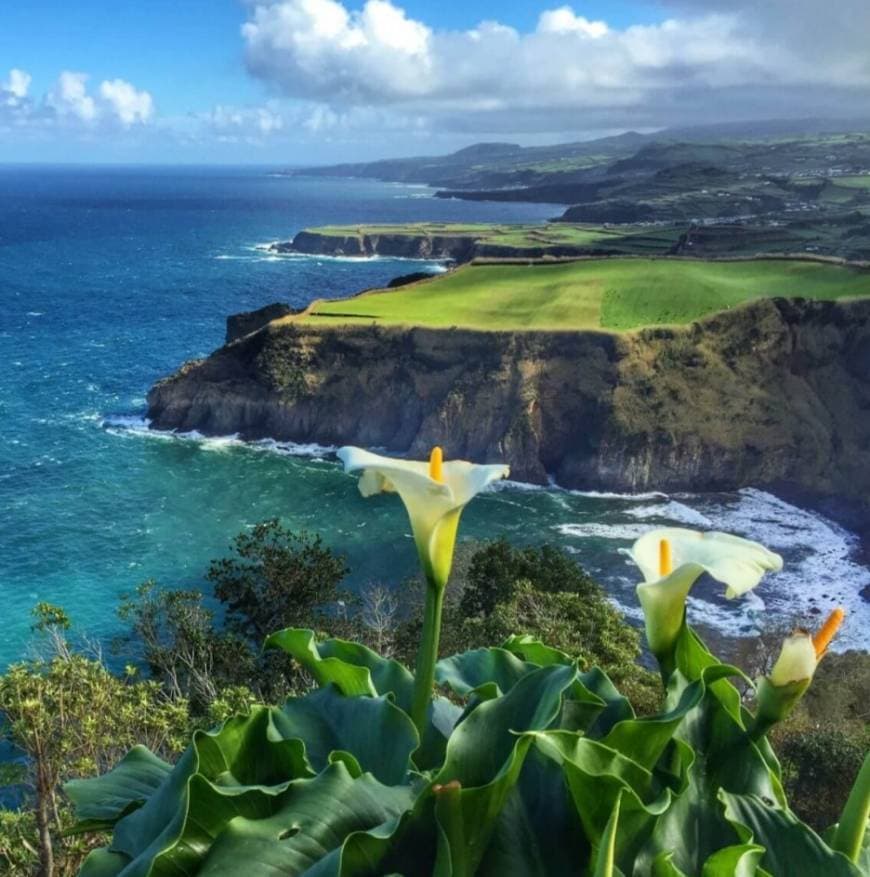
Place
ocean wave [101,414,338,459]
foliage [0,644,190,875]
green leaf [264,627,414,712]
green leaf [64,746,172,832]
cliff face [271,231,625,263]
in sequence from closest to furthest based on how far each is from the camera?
1. green leaf [64,746,172,832]
2. green leaf [264,627,414,712]
3. foliage [0,644,190,875]
4. ocean wave [101,414,338,459]
5. cliff face [271,231,625,263]

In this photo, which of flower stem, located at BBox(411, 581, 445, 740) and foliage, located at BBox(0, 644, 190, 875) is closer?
flower stem, located at BBox(411, 581, 445, 740)

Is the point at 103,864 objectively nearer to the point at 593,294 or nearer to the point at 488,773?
the point at 488,773

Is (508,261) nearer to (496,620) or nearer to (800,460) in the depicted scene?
(800,460)

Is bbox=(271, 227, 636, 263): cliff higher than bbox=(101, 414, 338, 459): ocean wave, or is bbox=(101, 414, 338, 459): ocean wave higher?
bbox=(271, 227, 636, 263): cliff

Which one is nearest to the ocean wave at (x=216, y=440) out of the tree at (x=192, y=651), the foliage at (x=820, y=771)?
the tree at (x=192, y=651)

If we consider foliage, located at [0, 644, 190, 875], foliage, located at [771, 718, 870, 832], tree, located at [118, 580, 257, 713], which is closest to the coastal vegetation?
foliage, located at [0, 644, 190, 875]

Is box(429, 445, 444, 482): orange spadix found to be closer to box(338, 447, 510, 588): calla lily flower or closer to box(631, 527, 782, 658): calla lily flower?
box(338, 447, 510, 588): calla lily flower

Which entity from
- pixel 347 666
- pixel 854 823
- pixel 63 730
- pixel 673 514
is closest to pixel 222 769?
pixel 347 666

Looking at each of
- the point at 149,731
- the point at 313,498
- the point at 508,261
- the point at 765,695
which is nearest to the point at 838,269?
the point at 508,261

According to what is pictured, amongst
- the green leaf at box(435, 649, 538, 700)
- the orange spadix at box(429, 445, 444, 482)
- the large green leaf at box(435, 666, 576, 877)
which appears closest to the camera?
the large green leaf at box(435, 666, 576, 877)
